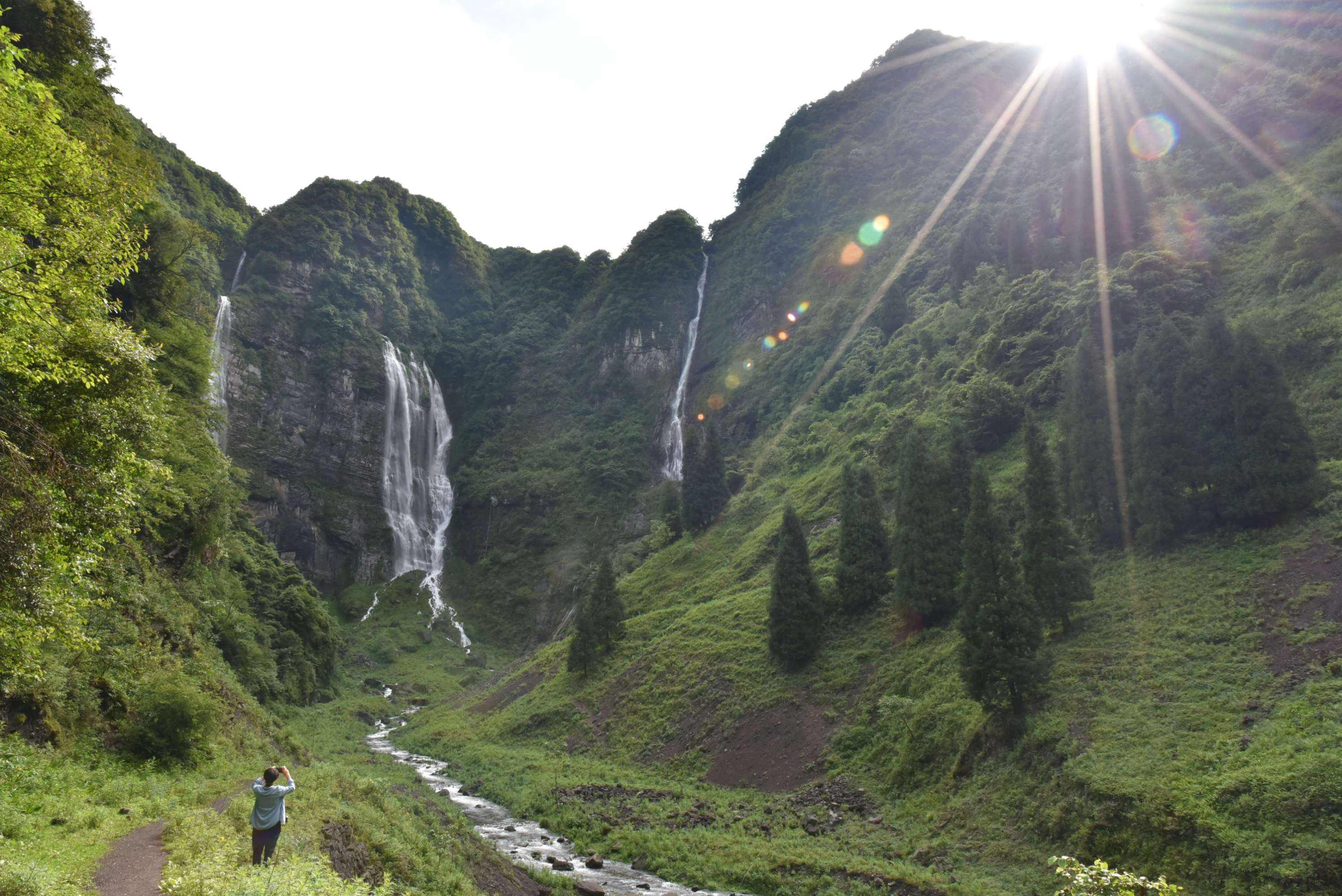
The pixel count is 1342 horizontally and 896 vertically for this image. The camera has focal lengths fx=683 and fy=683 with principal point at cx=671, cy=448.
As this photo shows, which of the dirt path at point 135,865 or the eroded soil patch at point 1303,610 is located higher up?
the eroded soil patch at point 1303,610

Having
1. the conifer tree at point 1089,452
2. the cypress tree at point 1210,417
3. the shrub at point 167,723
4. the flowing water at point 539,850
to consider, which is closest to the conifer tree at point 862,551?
the conifer tree at point 1089,452

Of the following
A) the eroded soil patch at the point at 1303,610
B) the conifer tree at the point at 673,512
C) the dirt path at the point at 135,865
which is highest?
the conifer tree at the point at 673,512

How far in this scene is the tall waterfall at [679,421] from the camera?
3469 inches

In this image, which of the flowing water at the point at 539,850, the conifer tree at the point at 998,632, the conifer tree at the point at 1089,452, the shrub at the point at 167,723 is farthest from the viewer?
the conifer tree at the point at 1089,452

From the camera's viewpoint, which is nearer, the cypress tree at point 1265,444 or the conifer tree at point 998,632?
the conifer tree at point 998,632

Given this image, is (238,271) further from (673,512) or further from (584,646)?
(584,646)

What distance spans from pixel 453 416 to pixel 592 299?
3606cm

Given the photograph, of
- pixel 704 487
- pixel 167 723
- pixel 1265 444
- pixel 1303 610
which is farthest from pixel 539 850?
pixel 704 487

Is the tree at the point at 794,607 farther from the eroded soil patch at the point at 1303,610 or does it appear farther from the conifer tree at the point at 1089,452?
the eroded soil patch at the point at 1303,610

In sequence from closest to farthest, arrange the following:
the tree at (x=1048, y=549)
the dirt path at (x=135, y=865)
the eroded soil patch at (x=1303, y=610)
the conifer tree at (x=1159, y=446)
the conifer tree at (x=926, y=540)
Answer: the dirt path at (x=135, y=865)
the eroded soil patch at (x=1303, y=610)
the tree at (x=1048, y=549)
the conifer tree at (x=1159, y=446)
the conifer tree at (x=926, y=540)

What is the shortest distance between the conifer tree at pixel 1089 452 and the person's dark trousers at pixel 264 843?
105ft

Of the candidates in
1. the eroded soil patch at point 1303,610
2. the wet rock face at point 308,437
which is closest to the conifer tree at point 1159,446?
the eroded soil patch at point 1303,610

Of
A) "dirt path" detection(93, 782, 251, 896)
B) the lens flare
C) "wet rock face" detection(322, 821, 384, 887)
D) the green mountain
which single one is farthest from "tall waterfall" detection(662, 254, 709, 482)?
"dirt path" detection(93, 782, 251, 896)

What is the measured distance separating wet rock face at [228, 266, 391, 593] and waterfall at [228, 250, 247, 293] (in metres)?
10.3
